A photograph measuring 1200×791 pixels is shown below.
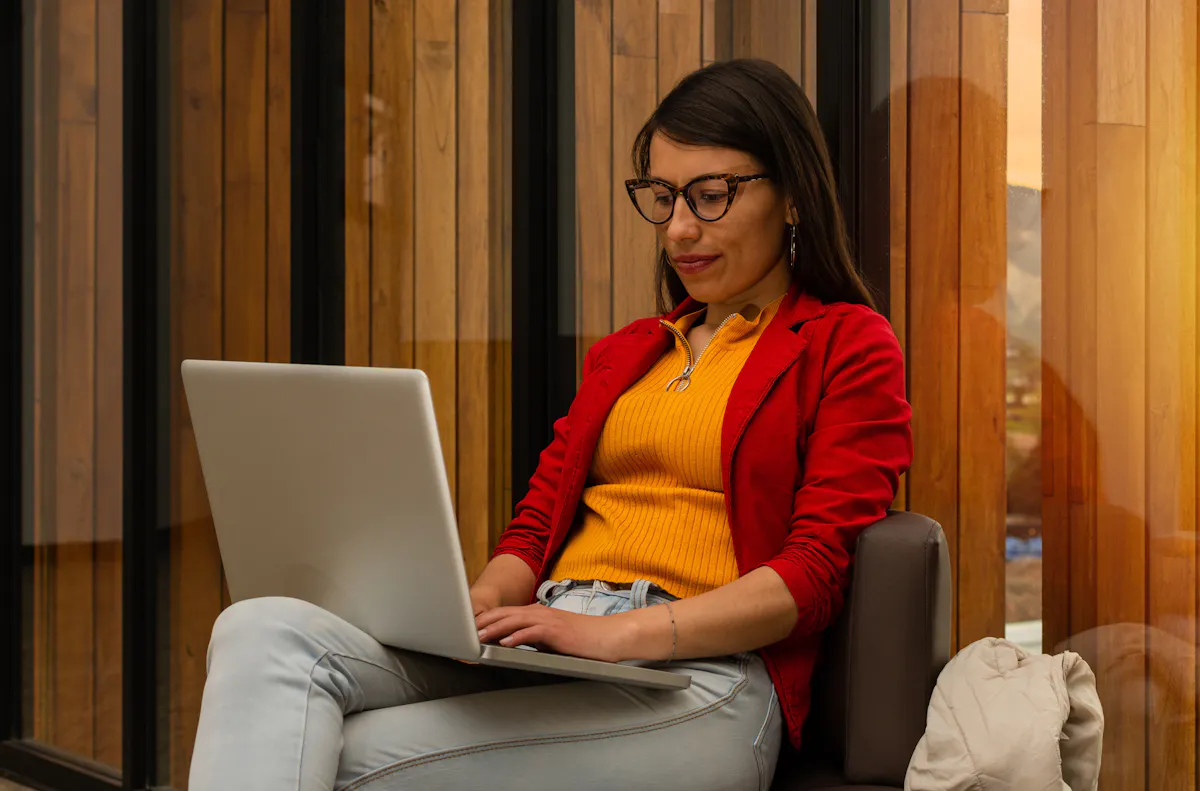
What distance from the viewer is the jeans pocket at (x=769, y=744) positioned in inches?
50.7

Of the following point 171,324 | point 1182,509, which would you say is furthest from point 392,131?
point 1182,509

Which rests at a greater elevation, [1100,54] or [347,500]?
[1100,54]

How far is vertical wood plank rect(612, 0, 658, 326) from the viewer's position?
219 centimetres

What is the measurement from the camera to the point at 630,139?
221 cm

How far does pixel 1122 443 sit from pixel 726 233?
588mm

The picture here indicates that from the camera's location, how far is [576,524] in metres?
1.65

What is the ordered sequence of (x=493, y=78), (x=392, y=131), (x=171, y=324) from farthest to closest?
(x=171, y=324) → (x=392, y=131) → (x=493, y=78)

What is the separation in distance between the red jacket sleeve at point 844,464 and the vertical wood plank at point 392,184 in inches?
50.2

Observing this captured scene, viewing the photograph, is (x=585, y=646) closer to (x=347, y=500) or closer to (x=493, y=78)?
(x=347, y=500)

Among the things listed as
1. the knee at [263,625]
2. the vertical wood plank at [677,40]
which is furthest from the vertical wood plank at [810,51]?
the knee at [263,625]

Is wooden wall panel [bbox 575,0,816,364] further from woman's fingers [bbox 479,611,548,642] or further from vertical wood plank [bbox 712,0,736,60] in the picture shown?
woman's fingers [bbox 479,611,548,642]

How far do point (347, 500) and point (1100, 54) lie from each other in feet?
3.74

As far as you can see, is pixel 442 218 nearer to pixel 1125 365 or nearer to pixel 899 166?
pixel 899 166

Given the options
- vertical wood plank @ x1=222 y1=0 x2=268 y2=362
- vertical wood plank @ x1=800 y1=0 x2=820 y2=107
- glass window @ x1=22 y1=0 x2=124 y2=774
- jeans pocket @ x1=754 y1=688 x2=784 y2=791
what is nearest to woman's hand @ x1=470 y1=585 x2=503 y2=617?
jeans pocket @ x1=754 y1=688 x2=784 y2=791
